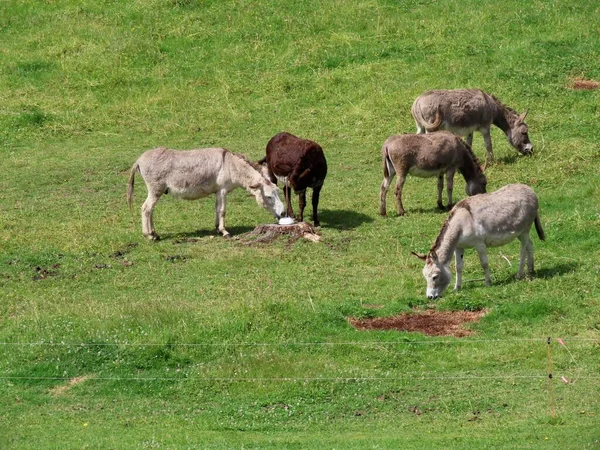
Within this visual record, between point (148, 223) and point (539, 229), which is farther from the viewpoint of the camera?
point (148, 223)

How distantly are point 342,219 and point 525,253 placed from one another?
494 cm

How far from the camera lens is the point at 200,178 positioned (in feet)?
68.5

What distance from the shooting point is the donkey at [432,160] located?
21188mm

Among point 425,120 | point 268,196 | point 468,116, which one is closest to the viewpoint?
point 268,196

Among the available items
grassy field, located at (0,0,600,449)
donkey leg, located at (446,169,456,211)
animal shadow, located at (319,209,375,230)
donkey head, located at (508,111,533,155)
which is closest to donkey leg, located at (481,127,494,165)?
grassy field, located at (0,0,600,449)

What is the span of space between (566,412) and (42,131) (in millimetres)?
18613

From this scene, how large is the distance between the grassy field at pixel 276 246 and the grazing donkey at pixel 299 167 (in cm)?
71

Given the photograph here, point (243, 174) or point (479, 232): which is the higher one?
point (243, 174)

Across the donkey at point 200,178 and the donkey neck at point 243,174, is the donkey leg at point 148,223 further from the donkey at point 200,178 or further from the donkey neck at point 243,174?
the donkey neck at point 243,174

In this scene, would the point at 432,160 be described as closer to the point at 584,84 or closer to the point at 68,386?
the point at 584,84

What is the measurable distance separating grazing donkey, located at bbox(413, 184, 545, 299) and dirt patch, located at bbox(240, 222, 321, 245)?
3.49 meters

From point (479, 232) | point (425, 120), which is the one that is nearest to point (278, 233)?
point (479, 232)

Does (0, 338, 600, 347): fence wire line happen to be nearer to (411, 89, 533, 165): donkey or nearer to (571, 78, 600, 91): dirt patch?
(411, 89, 533, 165): donkey

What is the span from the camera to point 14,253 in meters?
19.7
